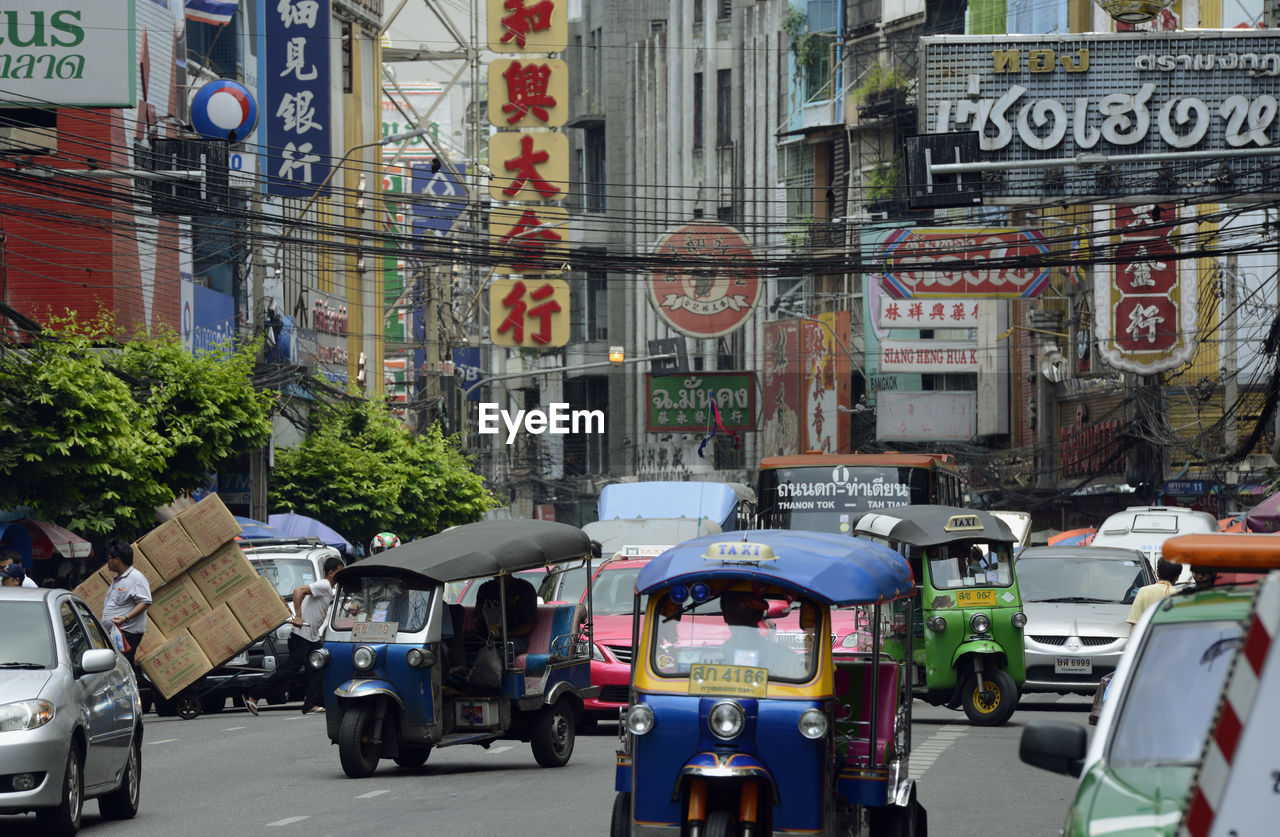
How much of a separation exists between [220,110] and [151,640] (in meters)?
17.3

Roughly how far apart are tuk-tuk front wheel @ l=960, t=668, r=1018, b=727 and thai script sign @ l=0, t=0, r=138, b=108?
1514cm

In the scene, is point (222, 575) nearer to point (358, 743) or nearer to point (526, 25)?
point (358, 743)

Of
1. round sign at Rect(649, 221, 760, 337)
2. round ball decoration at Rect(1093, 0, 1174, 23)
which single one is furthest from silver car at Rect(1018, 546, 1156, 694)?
round sign at Rect(649, 221, 760, 337)

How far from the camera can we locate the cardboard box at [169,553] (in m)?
22.2

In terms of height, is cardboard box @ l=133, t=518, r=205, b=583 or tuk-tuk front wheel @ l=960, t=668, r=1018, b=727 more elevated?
cardboard box @ l=133, t=518, r=205, b=583

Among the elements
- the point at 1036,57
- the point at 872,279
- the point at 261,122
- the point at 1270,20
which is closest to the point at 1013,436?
the point at 872,279

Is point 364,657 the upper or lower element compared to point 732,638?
lower

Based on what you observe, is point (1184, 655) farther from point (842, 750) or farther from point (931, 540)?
point (931, 540)

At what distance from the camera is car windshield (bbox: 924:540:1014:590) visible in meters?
20.2

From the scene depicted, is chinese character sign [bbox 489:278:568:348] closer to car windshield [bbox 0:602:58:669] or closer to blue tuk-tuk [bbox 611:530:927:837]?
car windshield [bbox 0:602:58:669]

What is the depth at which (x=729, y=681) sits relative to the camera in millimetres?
9359

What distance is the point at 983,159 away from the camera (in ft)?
95.1

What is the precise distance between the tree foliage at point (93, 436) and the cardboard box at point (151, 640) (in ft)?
13.2

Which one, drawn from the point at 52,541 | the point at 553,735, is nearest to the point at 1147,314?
the point at 52,541
